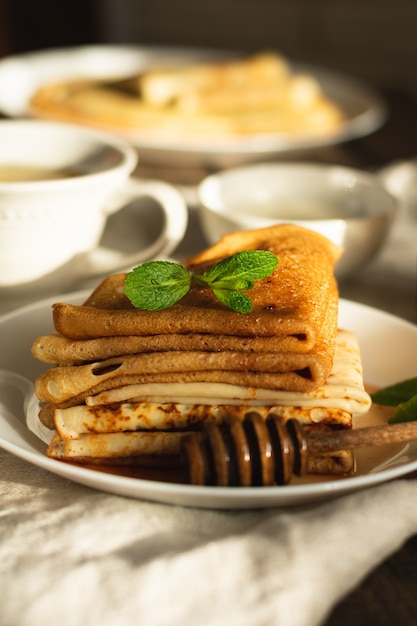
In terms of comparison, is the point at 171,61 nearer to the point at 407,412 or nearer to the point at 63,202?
the point at 63,202

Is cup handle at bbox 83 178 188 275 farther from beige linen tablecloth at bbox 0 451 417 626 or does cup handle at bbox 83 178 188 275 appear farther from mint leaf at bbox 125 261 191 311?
beige linen tablecloth at bbox 0 451 417 626

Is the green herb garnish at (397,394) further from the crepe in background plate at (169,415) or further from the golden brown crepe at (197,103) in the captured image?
the golden brown crepe at (197,103)

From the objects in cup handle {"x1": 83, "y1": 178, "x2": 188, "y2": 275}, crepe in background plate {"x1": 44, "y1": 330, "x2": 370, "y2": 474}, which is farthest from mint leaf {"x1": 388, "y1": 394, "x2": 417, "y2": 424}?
cup handle {"x1": 83, "y1": 178, "x2": 188, "y2": 275}

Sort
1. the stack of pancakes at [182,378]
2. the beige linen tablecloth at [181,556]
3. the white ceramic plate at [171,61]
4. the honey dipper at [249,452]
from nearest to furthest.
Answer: the beige linen tablecloth at [181,556] → the honey dipper at [249,452] → the stack of pancakes at [182,378] → the white ceramic plate at [171,61]

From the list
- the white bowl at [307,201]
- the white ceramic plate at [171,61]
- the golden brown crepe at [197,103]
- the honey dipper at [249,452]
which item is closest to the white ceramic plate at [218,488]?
the honey dipper at [249,452]

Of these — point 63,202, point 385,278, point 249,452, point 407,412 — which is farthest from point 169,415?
point 385,278
